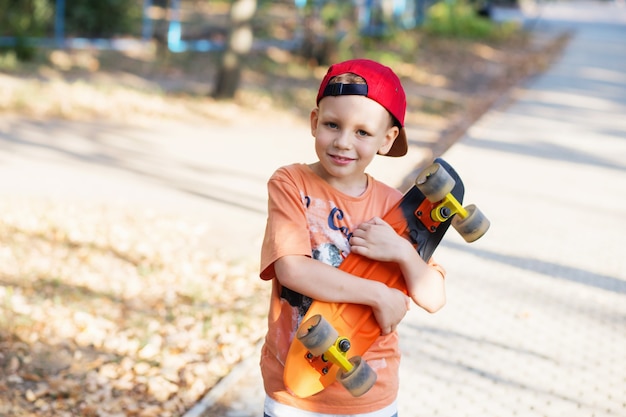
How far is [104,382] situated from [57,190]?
3.42m

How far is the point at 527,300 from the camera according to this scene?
5059 mm

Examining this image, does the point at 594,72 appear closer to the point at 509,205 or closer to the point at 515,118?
the point at 515,118

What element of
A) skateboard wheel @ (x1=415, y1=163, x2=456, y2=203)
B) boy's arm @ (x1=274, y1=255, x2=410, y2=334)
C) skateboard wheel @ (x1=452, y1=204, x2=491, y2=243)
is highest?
skateboard wheel @ (x1=415, y1=163, x2=456, y2=203)

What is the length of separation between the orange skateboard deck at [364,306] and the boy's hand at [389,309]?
0.02 m

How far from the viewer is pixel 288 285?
2.18 meters

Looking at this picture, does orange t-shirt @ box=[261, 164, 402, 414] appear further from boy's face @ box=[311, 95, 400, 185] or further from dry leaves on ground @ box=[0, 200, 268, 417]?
dry leaves on ground @ box=[0, 200, 268, 417]

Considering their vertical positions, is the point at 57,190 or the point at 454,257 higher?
the point at 454,257

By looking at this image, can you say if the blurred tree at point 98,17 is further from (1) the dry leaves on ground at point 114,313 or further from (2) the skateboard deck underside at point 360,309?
(2) the skateboard deck underside at point 360,309

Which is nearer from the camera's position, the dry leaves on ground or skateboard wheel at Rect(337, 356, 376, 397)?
skateboard wheel at Rect(337, 356, 376, 397)

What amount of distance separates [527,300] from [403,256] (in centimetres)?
307

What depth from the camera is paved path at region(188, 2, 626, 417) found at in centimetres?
381

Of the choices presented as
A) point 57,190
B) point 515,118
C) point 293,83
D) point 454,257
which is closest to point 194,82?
point 293,83

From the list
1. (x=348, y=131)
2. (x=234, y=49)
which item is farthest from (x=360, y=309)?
(x=234, y=49)

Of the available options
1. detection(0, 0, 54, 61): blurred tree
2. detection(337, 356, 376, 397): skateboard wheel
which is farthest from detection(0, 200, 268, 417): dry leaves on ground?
detection(0, 0, 54, 61): blurred tree
